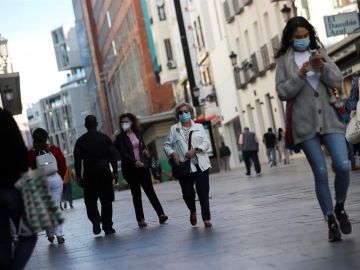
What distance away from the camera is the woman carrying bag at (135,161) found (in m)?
16.8

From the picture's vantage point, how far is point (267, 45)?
50.2 metres

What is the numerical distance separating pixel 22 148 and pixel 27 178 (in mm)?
249

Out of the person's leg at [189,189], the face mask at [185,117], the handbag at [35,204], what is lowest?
the person's leg at [189,189]

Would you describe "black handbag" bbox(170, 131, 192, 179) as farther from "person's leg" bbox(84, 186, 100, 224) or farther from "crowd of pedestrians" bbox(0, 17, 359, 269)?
"person's leg" bbox(84, 186, 100, 224)

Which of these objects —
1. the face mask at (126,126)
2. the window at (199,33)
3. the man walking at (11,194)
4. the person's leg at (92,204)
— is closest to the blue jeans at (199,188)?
the person's leg at (92,204)

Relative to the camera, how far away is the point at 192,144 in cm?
1441

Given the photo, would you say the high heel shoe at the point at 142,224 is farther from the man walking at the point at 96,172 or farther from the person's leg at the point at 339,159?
the person's leg at the point at 339,159

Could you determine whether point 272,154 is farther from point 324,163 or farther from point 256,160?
point 324,163

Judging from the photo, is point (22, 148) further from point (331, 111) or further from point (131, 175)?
point (131, 175)

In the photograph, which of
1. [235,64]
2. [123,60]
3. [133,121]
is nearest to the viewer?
[133,121]

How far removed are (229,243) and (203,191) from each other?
3.03m

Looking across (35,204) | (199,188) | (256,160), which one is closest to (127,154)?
(199,188)

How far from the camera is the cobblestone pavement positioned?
29.5ft

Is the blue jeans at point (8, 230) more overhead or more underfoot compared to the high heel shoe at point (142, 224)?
more overhead
